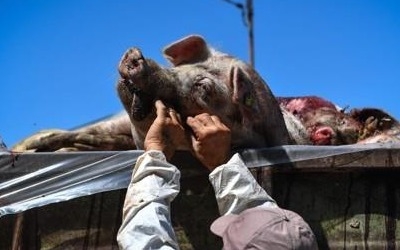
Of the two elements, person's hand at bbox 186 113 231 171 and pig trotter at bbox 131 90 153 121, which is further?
pig trotter at bbox 131 90 153 121

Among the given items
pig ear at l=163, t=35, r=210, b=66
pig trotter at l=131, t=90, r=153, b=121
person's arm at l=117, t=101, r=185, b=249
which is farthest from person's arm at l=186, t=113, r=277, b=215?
pig ear at l=163, t=35, r=210, b=66

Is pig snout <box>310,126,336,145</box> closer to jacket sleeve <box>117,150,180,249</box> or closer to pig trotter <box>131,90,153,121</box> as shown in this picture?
pig trotter <box>131,90,153,121</box>

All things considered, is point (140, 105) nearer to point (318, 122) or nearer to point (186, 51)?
point (186, 51)

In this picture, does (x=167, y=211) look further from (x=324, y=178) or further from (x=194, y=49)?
(x=194, y=49)

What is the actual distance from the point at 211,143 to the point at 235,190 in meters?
0.21

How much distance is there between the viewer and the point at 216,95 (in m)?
3.08

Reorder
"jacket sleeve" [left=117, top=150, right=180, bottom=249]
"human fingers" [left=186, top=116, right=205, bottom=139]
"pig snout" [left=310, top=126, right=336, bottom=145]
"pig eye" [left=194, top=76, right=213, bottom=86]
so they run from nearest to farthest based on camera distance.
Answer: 1. "jacket sleeve" [left=117, top=150, right=180, bottom=249]
2. "human fingers" [left=186, top=116, right=205, bottom=139]
3. "pig eye" [left=194, top=76, right=213, bottom=86]
4. "pig snout" [left=310, top=126, right=336, bottom=145]

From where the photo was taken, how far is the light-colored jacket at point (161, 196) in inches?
93.7

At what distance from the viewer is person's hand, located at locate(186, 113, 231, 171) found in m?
2.76

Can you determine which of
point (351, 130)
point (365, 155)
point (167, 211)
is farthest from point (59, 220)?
point (351, 130)

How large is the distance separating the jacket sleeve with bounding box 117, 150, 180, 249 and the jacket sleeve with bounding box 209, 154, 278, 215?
0.19 m

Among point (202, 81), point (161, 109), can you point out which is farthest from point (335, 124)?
point (161, 109)

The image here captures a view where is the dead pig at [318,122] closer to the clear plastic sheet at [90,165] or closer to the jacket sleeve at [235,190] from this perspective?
the clear plastic sheet at [90,165]

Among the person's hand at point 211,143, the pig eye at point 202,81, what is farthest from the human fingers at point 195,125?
the pig eye at point 202,81
